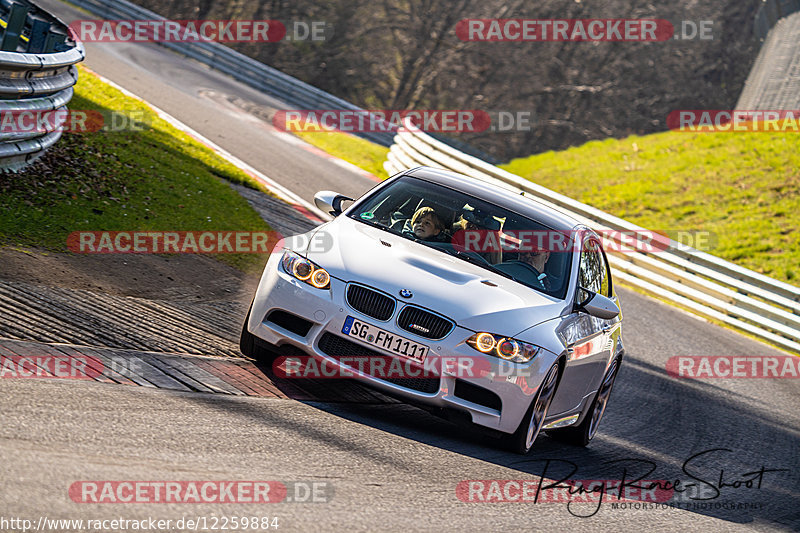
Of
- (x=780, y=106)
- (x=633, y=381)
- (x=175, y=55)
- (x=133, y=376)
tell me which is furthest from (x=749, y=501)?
(x=175, y=55)

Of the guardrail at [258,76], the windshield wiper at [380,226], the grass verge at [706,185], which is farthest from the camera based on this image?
the guardrail at [258,76]

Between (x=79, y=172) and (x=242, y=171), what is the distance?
5660 mm

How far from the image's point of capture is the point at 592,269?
26.7 feet

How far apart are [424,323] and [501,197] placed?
6.40 feet

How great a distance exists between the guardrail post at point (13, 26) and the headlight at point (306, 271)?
562cm

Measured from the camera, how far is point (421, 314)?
6453mm

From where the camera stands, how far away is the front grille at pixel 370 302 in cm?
646

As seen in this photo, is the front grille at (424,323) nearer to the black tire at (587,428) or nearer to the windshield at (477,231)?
the windshield at (477,231)

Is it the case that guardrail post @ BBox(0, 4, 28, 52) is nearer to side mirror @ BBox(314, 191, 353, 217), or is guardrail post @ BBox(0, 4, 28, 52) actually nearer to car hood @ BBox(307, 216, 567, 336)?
side mirror @ BBox(314, 191, 353, 217)

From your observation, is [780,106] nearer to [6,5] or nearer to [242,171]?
[242,171]

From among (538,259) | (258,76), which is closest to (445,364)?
(538,259)

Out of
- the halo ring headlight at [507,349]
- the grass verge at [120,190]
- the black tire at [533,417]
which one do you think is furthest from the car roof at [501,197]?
the grass verge at [120,190]

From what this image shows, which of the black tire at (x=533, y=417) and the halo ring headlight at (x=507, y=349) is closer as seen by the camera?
the halo ring headlight at (x=507, y=349)

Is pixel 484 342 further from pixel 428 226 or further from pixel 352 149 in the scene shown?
pixel 352 149
